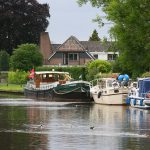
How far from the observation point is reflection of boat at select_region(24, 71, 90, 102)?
67.7m

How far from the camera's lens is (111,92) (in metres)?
60.2

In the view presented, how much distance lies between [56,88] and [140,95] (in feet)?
49.6

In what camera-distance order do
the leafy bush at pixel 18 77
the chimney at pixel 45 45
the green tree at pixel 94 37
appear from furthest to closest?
the green tree at pixel 94 37
the chimney at pixel 45 45
the leafy bush at pixel 18 77

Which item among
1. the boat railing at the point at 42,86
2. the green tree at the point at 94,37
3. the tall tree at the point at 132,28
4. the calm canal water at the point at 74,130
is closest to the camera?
the calm canal water at the point at 74,130

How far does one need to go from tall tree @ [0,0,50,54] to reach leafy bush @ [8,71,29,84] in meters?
20.3

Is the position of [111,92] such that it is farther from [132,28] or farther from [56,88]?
[56,88]

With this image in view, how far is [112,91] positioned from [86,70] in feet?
109

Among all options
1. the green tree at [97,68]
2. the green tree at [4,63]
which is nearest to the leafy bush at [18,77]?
the green tree at [4,63]

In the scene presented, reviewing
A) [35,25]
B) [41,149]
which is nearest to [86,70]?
[35,25]

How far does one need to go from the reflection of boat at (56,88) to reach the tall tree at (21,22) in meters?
43.5

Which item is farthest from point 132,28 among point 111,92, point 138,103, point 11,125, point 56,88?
Answer: point 11,125

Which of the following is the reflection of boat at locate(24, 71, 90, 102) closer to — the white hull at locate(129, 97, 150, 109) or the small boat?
the small boat

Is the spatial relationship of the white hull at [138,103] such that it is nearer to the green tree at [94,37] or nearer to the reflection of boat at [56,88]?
the reflection of boat at [56,88]

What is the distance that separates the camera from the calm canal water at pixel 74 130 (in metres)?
28.7
